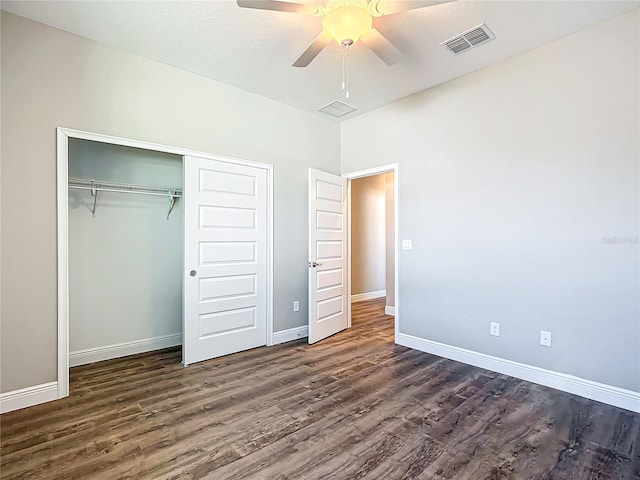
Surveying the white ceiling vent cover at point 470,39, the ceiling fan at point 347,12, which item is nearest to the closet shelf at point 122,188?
the ceiling fan at point 347,12

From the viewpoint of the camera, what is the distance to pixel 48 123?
2.65 metres

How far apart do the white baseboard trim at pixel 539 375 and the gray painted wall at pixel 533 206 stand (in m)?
0.05

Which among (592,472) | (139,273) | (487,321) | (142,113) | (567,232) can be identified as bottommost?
(592,472)

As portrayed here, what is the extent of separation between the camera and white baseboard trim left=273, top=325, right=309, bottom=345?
4.09 metres

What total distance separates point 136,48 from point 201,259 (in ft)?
6.65

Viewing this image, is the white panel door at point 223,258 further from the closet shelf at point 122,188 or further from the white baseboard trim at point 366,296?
the white baseboard trim at point 366,296

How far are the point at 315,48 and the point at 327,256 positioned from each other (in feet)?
8.31

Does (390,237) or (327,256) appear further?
(390,237)

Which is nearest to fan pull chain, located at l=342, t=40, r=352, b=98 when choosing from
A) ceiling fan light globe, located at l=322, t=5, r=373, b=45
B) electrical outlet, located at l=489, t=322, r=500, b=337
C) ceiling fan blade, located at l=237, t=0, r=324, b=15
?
ceiling fan light globe, located at l=322, t=5, r=373, b=45

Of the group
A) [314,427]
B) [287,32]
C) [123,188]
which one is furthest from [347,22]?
[123,188]

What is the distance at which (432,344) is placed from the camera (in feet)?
12.3

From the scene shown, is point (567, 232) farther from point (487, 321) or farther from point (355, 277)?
point (355, 277)

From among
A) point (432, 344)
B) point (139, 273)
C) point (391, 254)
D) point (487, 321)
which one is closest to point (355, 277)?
point (391, 254)

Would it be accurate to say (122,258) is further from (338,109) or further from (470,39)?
(470,39)
